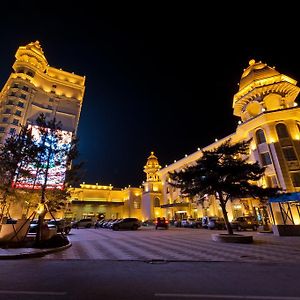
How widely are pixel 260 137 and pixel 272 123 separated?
8.37ft

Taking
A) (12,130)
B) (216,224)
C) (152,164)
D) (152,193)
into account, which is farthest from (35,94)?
(216,224)

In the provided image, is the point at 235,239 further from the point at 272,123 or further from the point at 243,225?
the point at 272,123

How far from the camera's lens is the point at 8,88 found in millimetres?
55125

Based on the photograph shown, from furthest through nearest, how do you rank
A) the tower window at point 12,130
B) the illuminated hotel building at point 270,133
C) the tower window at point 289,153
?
the tower window at point 12,130, the tower window at point 289,153, the illuminated hotel building at point 270,133

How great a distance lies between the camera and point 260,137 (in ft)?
104

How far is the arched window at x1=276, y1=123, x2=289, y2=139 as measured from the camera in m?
29.7

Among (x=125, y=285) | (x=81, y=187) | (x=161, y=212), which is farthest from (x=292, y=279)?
(x=81, y=187)

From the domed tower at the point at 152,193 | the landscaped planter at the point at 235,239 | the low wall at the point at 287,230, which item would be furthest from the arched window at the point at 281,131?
the domed tower at the point at 152,193

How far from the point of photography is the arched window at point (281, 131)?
29.7 m

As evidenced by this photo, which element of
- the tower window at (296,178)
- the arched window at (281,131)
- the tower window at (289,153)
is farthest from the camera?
the arched window at (281,131)

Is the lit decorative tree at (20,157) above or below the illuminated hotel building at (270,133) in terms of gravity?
below

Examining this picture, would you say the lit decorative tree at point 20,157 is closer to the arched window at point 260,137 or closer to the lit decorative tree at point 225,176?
the lit decorative tree at point 225,176

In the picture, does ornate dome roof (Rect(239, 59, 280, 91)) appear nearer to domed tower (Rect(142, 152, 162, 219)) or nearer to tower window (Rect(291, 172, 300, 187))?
tower window (Rect(291, 172, 300, 187))

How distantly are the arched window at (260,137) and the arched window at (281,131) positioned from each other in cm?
195
